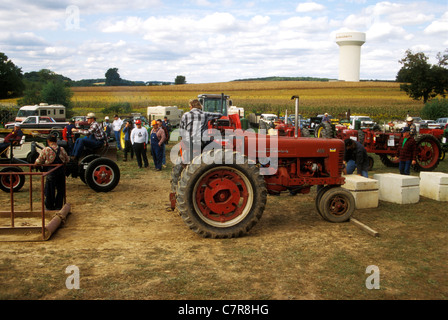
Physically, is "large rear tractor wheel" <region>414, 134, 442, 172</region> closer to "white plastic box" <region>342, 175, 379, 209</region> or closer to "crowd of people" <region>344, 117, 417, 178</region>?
"crowd of people" <region>344, 117, 417, 178</region>

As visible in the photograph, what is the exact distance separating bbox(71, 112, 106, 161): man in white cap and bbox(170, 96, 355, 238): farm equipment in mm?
3561

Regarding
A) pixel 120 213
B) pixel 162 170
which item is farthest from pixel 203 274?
pixel 162 170

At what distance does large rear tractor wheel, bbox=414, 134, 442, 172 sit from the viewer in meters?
13.2

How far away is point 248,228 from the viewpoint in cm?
637

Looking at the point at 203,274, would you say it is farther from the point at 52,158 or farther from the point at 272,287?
the point at 52,158

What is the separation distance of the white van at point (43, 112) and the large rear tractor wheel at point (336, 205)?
2573cm

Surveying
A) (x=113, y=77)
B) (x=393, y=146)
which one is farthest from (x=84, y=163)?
(x=113, y=77)

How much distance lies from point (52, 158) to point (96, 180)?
86.9 inches

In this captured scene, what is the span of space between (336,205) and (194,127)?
2791 mm

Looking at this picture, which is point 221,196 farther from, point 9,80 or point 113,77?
point 113,77

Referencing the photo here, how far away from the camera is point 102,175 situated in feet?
32.0

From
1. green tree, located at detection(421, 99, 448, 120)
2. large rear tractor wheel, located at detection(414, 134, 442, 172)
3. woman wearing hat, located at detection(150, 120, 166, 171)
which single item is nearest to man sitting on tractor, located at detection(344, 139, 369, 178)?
large rear tractor wheel, located at detection(414, 134, 442, 172)

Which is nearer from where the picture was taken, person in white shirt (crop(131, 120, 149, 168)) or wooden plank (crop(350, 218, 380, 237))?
wooden plank (crop(350, 218, 380, 237))

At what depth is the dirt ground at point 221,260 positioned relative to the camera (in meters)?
4.41
